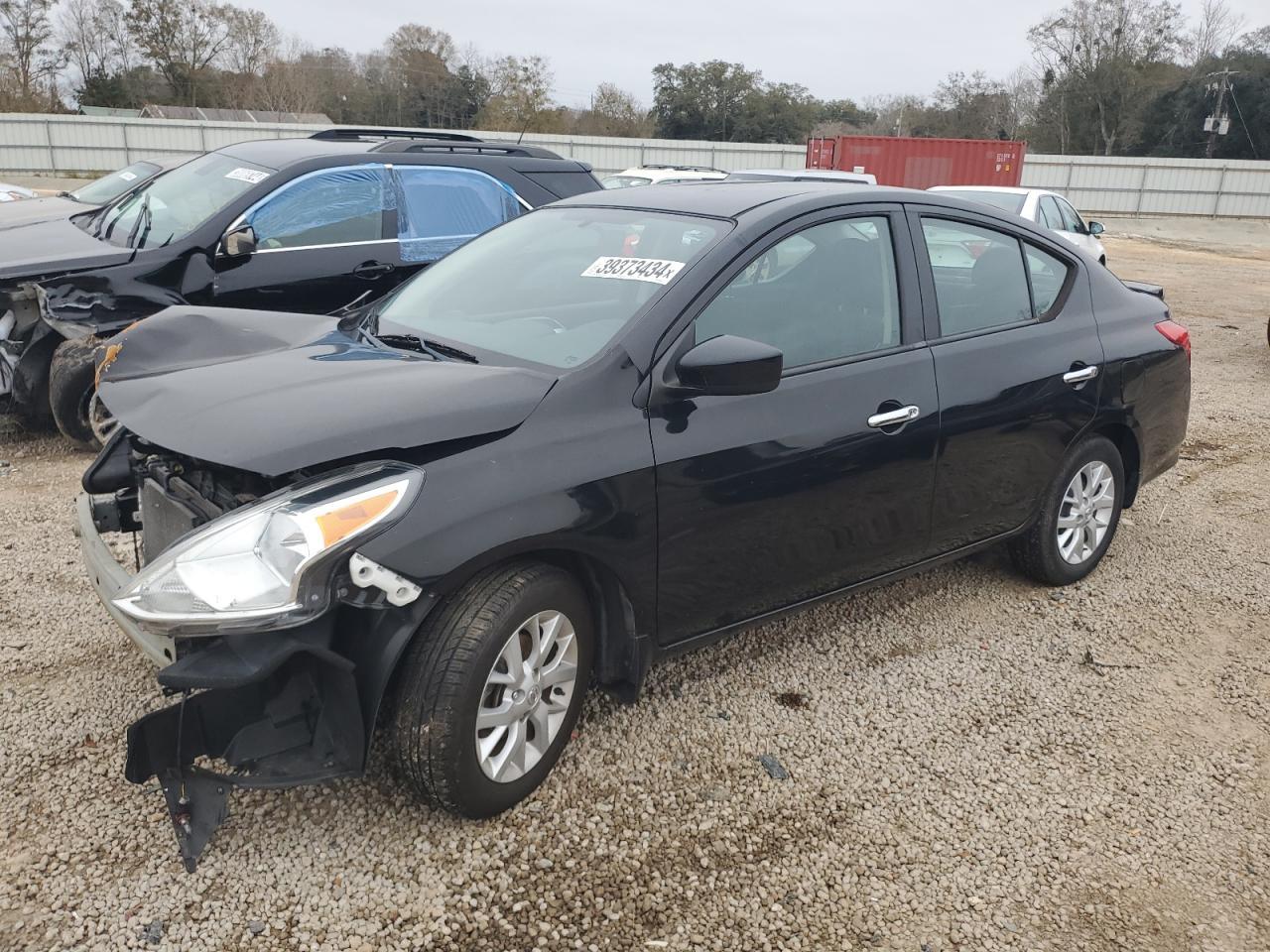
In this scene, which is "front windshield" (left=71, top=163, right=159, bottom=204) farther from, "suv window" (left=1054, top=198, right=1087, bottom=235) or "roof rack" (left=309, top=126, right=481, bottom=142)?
"suv window" (left=1054, top=198, right=1087, bottom=235)

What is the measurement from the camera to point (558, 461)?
264 cm

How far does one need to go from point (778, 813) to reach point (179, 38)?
68.0 meters

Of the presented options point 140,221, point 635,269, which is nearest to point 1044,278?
point 635,269

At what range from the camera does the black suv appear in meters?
5.54

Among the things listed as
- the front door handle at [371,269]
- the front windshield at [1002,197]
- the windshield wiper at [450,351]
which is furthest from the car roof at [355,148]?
the front windshield at [1002,197]

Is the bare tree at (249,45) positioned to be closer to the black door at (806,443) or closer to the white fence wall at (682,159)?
the white fence wall at (682,159)

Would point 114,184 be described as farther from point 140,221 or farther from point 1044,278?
point 1044,278

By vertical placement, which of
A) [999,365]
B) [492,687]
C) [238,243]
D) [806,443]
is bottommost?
[492,687]

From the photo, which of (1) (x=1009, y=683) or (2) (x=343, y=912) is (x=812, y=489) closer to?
(1) (x=1009, y=683)

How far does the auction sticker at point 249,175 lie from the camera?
6.09 meters

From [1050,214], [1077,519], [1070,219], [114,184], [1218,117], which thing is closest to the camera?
[1077,519]

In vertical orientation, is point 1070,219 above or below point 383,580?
above

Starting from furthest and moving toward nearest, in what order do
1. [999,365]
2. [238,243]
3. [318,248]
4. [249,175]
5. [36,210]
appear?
[36,210] < [249,175] < [318,248] < [238,243] < [999,365]

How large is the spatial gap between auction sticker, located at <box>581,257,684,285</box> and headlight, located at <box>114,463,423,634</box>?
3.70ft
